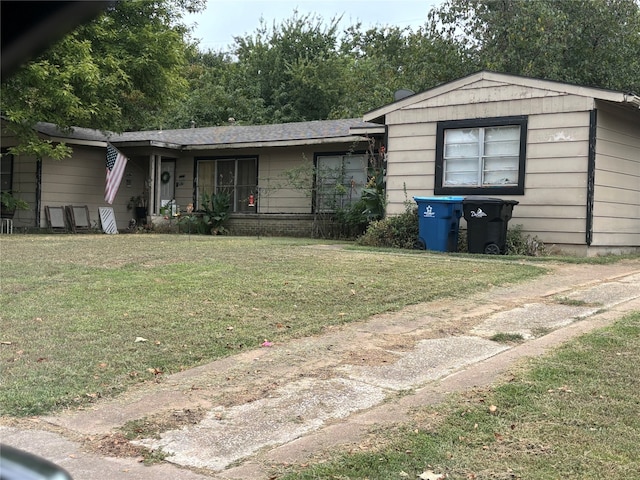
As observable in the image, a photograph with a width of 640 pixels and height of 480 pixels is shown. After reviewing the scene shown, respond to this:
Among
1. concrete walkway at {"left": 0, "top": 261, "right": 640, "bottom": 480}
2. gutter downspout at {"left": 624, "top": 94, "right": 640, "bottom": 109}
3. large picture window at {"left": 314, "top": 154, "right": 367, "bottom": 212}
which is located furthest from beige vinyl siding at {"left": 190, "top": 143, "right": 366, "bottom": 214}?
concrete walkway at {"left": 0, "top": 261, "right": 640, "bottom": 480}

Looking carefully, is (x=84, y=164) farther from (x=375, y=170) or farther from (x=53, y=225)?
(x=375, y=170)

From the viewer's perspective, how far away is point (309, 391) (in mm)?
4758

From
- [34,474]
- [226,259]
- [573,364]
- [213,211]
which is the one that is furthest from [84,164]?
[34,474]

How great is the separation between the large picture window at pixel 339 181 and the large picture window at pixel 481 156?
421 cm

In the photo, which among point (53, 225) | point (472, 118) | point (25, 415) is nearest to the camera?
point (25, 415)

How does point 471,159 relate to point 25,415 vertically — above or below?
above

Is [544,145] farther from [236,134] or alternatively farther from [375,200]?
[236,134]

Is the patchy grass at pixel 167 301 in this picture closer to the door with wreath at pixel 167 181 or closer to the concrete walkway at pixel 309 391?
the concrete walkway at pixel 309 391

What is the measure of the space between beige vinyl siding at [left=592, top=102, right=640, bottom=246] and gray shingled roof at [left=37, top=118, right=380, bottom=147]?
6.27 meters

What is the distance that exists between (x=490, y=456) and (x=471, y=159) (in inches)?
434

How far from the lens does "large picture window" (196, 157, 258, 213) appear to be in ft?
68.6

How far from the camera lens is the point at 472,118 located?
13.8 metres

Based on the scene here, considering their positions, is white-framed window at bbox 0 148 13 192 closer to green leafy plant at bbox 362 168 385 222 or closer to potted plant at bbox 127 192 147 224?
potted plant at bbox 127 192 147 224

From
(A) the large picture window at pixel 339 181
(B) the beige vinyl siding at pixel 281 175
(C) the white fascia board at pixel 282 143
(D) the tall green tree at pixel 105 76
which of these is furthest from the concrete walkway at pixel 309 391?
(B) the beige vinyl siding at pixel 281 175
